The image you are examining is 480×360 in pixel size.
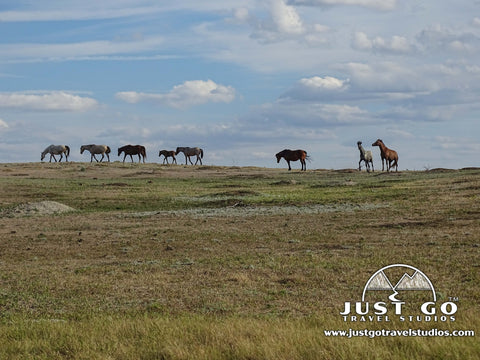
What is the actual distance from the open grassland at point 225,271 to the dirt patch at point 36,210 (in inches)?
4.7

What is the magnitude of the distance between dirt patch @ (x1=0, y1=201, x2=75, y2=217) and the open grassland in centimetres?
12

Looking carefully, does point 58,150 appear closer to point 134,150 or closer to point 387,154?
point 134,150

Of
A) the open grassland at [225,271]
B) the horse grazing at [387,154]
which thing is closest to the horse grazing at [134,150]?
the horse grazing at [387,154]

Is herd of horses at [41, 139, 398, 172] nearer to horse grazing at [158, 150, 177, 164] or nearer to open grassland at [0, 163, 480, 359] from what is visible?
horse grazing at [158, 150, 177, 164]

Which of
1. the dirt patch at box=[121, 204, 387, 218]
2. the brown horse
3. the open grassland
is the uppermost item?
the brown horse

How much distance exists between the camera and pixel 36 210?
31.5m

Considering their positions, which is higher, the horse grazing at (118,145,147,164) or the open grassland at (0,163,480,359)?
the horse grazing at (118,145,147,164)

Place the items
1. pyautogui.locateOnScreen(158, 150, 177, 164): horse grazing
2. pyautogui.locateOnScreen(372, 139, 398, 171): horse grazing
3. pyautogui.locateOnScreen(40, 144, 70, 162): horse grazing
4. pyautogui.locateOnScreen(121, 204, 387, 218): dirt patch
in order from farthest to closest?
pyautogui.locateOnScreen(158, 150, 177, 164): horse grazing < pyautogui.locateOnScreen(40, 144, 70, 162): horse grazing < pyautogui.locateOnScreen(372, 139, 398, 171): horse grazing < pyautogui.locateOnScreen(121, 204, 387, 218): dirt patch

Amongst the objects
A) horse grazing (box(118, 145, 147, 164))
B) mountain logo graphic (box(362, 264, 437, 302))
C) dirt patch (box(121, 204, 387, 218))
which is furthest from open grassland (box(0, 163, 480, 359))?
horse grazing (box(118, 145, 147, 164))

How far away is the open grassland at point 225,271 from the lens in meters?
9.59

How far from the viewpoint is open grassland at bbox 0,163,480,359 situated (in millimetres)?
9594

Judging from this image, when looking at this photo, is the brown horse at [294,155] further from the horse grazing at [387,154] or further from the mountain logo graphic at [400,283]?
the mountain logo graphic at [400,283]

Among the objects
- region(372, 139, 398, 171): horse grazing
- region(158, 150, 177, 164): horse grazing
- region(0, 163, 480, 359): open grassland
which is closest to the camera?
region(0, 163, 480, 359): open grassland

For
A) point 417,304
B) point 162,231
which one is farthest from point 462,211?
point 417,304
